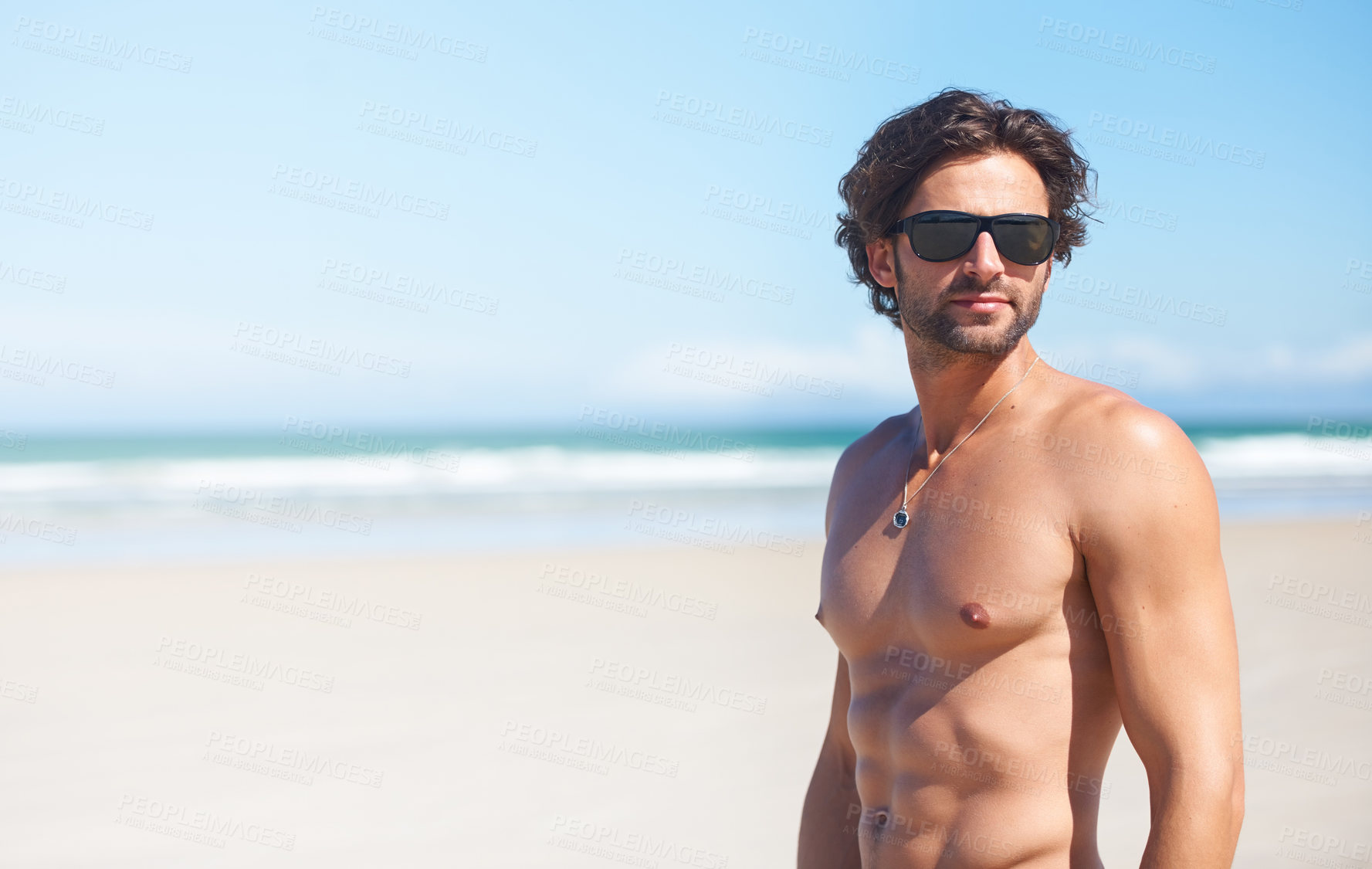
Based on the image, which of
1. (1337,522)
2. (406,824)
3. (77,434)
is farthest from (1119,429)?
(77,434)

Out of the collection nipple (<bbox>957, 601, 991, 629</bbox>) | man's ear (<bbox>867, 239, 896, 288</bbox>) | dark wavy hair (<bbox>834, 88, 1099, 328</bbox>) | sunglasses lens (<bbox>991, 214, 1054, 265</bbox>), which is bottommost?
nipple (<bbox>957, 601, 991, 629</bbox>)

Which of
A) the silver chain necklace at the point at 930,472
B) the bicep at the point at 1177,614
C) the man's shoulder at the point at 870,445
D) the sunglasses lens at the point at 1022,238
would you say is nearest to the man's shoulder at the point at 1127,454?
the bicep at the point at 1177,614

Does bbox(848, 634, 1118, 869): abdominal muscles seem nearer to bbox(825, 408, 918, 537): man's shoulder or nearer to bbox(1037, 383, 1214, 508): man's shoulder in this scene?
bbox(1037, 383, 1214, 508): man's shoulder

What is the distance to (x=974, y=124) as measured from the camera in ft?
6.82

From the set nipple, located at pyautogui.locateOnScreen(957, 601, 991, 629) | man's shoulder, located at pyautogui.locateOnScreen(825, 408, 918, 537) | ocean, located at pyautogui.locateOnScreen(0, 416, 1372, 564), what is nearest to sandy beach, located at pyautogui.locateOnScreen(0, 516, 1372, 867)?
man's shoulder, located at pyautogui.locateOnScreen(825, 408, 918, 537)

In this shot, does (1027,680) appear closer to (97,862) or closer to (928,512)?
(928,512)

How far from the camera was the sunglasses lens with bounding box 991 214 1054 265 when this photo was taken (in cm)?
195

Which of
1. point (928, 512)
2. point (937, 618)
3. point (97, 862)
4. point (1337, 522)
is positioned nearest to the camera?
point (937, 618)

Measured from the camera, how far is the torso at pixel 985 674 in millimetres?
1750

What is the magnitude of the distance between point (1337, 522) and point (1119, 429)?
14.0 m

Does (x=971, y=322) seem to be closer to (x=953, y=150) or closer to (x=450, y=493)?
(x=953, y=150)

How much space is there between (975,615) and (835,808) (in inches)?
28.2

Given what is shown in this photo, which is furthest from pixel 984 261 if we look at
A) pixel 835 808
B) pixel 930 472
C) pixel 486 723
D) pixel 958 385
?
pixel 486 723

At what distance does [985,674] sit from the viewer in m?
1.82
